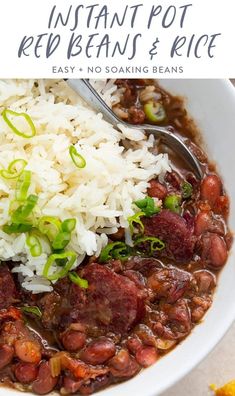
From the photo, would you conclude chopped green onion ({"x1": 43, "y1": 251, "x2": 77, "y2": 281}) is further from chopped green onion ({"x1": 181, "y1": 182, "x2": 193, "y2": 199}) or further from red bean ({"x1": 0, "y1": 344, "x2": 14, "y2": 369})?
chopped green onion ({"x1": 181, "y1": 182, "x2": 193, "y2": 199})

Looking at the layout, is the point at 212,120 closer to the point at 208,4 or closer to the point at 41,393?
the point at 208,4

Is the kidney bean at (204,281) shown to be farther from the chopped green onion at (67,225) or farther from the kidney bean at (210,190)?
the chopped green onion at (67,225)

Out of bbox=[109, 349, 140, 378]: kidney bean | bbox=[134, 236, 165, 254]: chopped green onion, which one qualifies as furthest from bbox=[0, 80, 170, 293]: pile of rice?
bbox=[109, 349, 140, 378]: kidney bean

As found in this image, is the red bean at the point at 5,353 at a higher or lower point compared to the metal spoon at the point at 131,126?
lower

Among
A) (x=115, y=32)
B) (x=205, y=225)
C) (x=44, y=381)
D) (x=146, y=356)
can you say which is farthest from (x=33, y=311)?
(x=115, y=32)

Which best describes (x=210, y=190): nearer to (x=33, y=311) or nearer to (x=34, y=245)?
(x=34, y=245)

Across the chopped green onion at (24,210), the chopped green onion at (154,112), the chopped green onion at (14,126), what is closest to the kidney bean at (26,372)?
the chopped green onion at (24,210)

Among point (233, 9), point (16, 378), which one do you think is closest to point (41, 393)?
point (16, 378)
